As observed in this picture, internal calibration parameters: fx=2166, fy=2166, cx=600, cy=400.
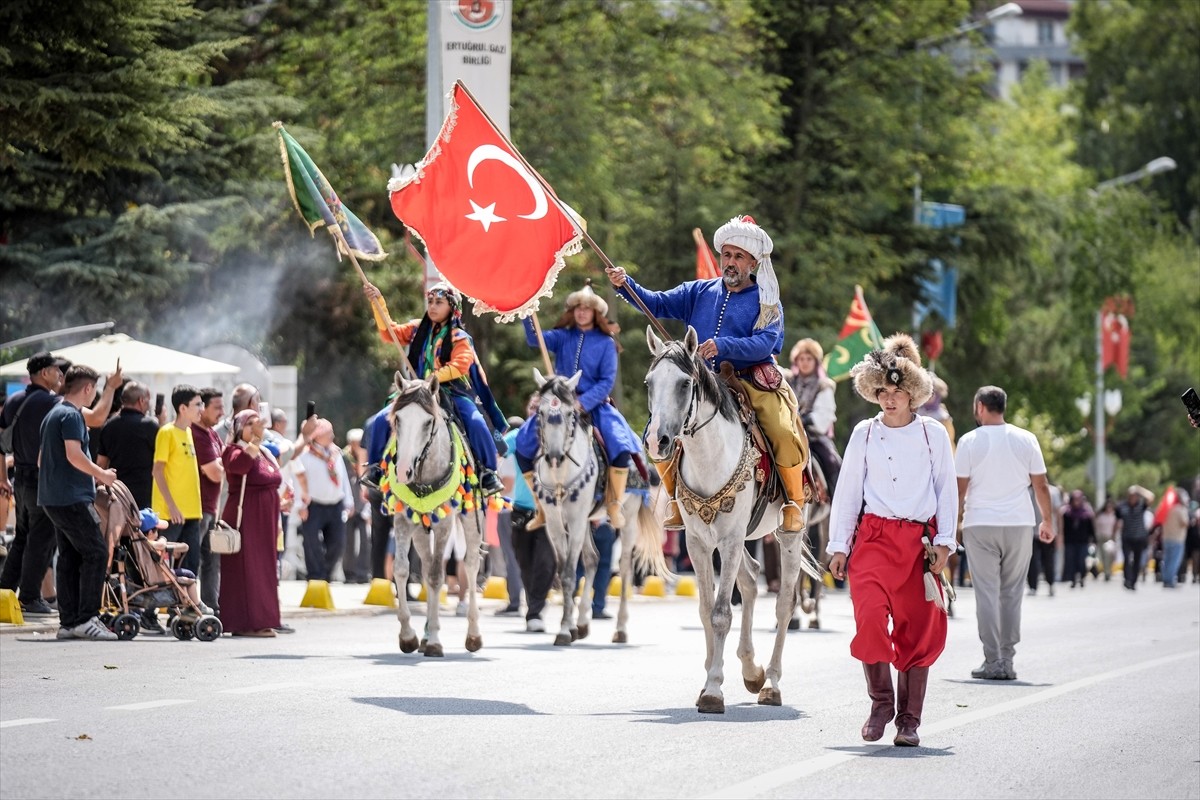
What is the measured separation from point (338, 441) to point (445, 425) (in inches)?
Answer: 1119

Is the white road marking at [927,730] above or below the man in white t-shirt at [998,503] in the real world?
below

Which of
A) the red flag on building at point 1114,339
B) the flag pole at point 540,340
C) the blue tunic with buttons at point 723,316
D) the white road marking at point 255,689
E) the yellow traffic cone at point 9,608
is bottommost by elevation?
the white road marking at point 255,689

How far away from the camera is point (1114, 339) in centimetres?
5444

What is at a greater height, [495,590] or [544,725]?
[495,590]

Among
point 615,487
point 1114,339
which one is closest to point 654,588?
point 615,487

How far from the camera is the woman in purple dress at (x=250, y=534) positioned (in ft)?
59.6

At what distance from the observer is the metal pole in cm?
5409

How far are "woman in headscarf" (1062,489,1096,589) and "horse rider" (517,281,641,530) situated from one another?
21.4m

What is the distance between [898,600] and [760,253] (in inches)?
110

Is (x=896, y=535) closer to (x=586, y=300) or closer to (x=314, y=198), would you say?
(x=586, y=300)

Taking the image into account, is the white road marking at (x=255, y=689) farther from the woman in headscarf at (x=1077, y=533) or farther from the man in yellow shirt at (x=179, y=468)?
the woman in headscarf at (x=1077, y=533)

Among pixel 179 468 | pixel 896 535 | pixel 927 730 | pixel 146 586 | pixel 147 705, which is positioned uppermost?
pixel 179 468

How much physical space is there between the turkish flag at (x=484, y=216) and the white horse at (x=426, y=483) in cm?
86

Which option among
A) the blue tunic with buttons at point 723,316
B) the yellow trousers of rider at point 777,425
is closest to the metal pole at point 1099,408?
the yellow trousers of rider at point 777,425
